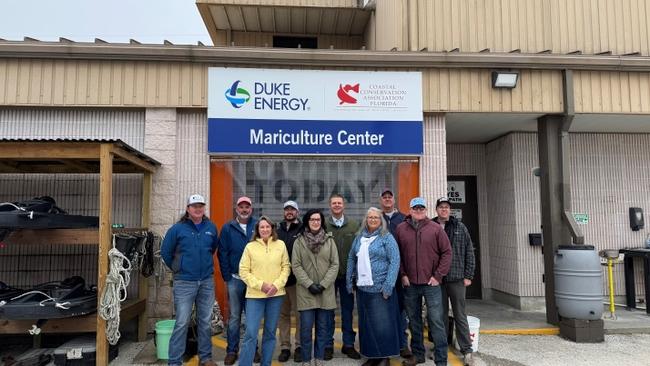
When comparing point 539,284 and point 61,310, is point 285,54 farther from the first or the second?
point 539,284

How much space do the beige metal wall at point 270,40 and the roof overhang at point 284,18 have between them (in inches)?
4.0

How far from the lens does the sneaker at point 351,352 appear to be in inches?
198

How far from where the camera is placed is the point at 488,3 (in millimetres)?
7355

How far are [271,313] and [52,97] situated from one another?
425 cm

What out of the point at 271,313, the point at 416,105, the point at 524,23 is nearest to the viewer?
the point at 271,313

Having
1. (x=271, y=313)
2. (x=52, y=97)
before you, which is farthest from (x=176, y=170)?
(x=271, y=313)

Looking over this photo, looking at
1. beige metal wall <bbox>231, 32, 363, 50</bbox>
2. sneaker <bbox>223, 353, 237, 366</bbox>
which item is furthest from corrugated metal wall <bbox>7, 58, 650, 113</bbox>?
beige metal wall <bbox>231, 32, 363, 50</bbox>

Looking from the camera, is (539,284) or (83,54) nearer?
(83,54)

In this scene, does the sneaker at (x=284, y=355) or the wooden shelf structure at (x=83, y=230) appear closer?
the wooden shelf structure at (x=83, y=230)

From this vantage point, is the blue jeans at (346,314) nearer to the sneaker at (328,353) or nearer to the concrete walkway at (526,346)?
the sneaker at (328,353)

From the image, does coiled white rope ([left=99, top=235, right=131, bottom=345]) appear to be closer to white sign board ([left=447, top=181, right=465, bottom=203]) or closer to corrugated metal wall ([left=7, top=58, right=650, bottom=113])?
corrugated metal wall ([left=7, top=58, right=650, bottom=113])

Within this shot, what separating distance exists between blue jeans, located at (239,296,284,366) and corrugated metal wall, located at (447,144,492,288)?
16.5 ft

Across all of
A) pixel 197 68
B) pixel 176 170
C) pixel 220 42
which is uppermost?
pixel 220 42

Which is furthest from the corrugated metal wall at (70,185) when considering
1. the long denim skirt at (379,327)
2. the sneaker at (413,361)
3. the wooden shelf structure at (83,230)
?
the sneaker at (413,361)
